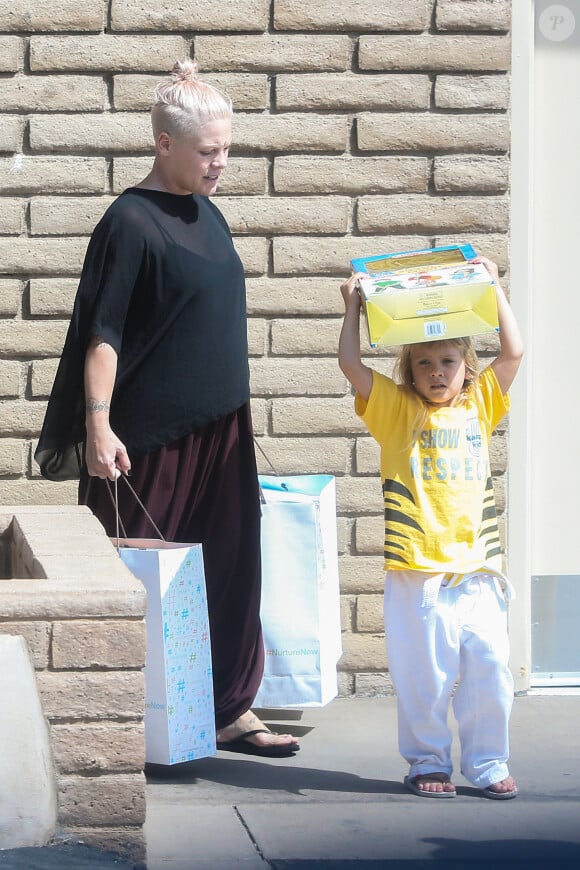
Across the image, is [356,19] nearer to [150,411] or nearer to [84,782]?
[150,411]

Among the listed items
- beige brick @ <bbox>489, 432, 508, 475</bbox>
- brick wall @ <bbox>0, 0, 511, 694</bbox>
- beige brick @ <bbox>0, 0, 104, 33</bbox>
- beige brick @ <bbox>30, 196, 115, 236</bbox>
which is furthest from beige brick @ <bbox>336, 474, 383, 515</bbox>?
beige brick @ <bbox>0, 0, 104, 33</bbox>

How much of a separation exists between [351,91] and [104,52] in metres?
0.88

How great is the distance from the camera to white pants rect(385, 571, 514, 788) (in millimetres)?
3871

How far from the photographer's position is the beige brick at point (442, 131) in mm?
5043

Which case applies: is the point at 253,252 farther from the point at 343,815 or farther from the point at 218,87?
the point at 343,815

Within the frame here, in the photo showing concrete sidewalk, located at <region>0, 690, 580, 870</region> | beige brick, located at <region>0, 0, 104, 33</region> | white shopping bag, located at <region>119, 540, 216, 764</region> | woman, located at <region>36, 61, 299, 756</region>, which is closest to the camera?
concrete sidewalk, located at <region>0, 690, 580, 870</region>

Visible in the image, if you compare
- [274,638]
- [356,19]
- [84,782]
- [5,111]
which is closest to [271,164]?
[356,19]

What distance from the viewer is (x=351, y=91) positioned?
5023 mm

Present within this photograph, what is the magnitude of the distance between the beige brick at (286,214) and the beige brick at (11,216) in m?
0.71

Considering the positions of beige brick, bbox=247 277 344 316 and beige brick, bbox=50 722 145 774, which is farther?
beige brick, bbox=247 277 344 316

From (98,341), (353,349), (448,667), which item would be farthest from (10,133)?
(448,667)

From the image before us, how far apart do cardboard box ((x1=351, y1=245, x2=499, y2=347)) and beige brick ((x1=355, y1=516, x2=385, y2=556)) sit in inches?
54.9

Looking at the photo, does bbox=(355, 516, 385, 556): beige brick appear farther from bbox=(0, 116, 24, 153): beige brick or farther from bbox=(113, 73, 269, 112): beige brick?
bbox=(0, 116, 24, 153): beige brick

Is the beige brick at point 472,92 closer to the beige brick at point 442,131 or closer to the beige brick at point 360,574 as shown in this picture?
the beige brick at point 442,131
